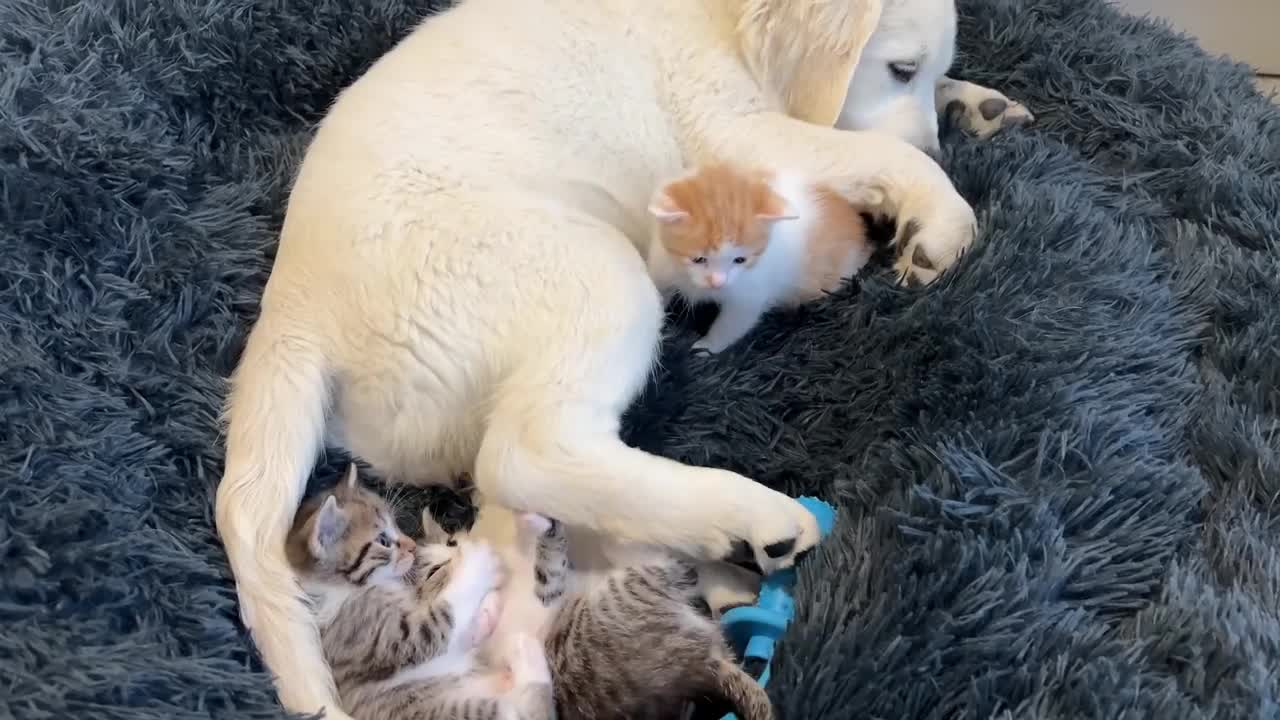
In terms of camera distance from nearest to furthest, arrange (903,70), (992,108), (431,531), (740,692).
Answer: (740,692), (431,531), (903,70), (992,108)

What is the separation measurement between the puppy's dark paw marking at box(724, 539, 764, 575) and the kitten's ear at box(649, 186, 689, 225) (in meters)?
0.57

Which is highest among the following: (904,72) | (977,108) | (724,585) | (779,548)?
(904,72)

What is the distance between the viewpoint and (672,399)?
1.81 metres

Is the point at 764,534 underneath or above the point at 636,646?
above

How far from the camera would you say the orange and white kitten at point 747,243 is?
176 centimetres

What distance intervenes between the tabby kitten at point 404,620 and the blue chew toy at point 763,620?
0.93 feet

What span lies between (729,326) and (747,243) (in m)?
0.21

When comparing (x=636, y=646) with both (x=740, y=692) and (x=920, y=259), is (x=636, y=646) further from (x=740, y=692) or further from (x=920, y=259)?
(x=920, y=259)

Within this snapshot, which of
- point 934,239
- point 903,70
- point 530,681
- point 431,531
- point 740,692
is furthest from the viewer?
point 903,70

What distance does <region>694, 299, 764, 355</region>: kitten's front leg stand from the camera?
1895 millimetres

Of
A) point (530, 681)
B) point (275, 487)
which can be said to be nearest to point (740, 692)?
point (530, 681)

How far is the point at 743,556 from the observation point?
4.91 feet

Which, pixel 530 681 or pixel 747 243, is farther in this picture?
pixel 747 243

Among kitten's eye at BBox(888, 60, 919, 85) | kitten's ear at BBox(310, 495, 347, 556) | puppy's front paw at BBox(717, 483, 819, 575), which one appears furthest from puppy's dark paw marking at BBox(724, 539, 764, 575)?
kitten's eye at BBox(888, 60, 919, 85)
